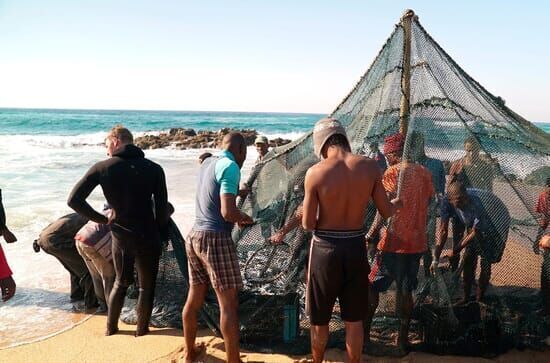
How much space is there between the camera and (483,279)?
402 cm

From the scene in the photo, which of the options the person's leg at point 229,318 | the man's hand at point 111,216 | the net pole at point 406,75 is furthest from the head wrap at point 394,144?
the man's hand at point 111,216

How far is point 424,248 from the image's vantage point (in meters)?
3.83

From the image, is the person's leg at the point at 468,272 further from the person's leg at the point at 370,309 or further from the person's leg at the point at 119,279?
the person's leg at the point at 119,279

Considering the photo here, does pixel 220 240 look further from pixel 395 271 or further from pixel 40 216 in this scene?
pixel 40 216

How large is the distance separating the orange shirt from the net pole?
0.49 m

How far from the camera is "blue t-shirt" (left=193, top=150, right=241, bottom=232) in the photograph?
3.36 metres

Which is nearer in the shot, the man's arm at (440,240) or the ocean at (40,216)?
the man's arm at (440,240)

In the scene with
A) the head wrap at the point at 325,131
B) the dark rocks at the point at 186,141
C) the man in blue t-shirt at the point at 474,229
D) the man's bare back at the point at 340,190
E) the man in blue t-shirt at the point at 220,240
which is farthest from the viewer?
the dark rocks at the point at 186,141

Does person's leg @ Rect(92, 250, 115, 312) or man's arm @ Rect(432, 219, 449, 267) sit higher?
man's arm @ Rect(432, 219, 449, 267)

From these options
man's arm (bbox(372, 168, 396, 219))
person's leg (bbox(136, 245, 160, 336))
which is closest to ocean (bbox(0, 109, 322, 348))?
person's leg (bbox(136, 245, 160, 336))

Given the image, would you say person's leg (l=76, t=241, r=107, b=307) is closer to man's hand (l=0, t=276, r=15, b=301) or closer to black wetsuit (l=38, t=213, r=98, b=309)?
black wetsuit (l=38, t=213, r=98, b=309)

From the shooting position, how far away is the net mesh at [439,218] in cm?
398

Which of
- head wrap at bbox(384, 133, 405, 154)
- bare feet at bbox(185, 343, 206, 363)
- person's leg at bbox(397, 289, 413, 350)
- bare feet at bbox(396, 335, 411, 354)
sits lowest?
bare feet at bbox(185, 343, 206, 363)

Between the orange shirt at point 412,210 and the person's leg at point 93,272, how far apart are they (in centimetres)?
294
